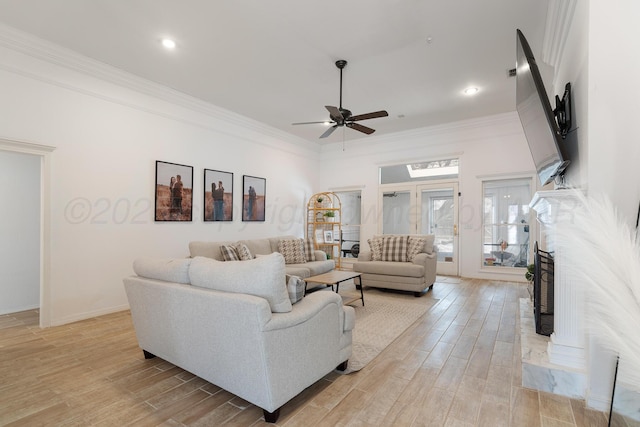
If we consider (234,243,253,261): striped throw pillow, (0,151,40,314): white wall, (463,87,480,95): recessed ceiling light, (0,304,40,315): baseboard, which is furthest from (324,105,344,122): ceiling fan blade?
(0,304,40,315): baseboard

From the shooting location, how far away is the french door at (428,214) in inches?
256

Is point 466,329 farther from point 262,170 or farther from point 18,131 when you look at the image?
point 18,131

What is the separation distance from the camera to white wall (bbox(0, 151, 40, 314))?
4.07m

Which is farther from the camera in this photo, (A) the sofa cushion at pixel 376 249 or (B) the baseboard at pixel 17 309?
(A) the sofa cushion at pixel 376 249

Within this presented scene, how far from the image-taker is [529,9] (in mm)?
2924

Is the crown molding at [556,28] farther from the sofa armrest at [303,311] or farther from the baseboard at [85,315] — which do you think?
the baseboard at [85,315]

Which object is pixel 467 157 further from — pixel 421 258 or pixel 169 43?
pixel 169 43

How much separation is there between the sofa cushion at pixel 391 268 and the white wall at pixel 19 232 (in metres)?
4.86

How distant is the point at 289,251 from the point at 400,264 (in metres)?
1.94

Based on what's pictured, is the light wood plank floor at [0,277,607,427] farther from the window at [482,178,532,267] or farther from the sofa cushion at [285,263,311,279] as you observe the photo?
the window at [482,178,532,267]

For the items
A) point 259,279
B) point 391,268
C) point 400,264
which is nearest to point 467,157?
point 400,264

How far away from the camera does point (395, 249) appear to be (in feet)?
17.7

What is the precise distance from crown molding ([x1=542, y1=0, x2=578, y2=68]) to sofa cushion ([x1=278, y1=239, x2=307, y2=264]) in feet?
14.3

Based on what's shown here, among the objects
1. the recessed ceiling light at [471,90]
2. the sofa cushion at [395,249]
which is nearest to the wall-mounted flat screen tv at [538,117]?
the recessed ceiling light at [471,90]
